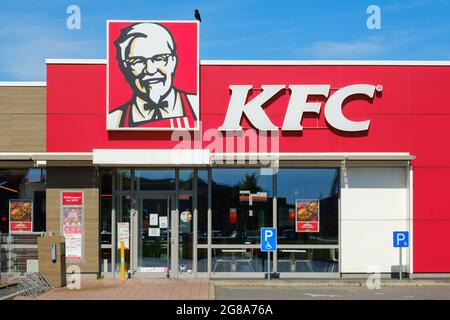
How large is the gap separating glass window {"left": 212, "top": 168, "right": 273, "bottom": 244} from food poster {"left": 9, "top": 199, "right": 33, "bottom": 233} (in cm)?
531

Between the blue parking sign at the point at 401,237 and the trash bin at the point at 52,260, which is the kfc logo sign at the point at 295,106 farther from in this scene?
the trash bin at the point at 52,260

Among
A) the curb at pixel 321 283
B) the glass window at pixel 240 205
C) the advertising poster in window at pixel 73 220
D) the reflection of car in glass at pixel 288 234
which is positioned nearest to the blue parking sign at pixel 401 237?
the curb at pixel 321 283

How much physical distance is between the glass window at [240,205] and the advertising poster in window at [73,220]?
360 cm

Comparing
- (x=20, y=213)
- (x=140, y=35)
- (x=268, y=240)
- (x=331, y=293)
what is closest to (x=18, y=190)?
(x=20, y=213)

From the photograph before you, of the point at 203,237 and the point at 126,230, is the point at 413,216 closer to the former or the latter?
the point at 203,237

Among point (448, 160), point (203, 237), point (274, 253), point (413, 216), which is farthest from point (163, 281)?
point (448, 160)

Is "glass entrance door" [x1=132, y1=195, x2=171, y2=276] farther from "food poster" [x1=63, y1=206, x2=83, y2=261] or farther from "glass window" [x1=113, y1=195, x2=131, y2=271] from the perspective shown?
"food poster" [x1=63, y1=206, x2=83, y2=261]

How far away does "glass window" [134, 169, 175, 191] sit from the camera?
1970 centimetres

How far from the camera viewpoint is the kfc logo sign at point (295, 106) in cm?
1917

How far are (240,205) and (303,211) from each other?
174 centimetres

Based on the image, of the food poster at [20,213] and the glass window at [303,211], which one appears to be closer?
the glass window at [303,211]

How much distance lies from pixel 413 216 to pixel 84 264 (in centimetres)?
896

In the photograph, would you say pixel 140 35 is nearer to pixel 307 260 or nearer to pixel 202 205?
pixel 202 205

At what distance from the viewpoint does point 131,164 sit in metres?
18.9
